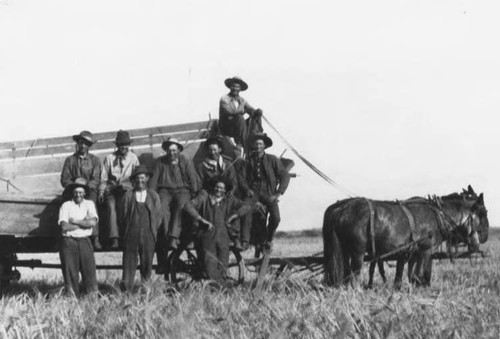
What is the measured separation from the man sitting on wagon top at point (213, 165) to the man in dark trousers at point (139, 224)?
1.01m

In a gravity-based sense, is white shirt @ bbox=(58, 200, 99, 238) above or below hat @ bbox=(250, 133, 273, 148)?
below

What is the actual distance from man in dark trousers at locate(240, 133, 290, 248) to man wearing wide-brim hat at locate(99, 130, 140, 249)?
1586mm

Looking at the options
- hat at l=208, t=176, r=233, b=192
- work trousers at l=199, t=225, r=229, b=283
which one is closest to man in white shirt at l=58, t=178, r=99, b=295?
work trousers at l=199, t=225, r=229, b=283

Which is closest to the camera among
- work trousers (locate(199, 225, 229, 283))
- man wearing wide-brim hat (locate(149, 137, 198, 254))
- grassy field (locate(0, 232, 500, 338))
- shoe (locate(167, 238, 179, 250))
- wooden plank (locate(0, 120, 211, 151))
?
grassy field (locate(0, 232, 500, 338))

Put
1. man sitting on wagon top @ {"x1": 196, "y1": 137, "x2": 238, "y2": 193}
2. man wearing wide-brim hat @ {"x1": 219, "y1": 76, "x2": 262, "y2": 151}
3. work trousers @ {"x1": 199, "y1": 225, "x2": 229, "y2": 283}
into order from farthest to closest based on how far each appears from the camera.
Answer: man wearing wide-brim hat @ {"x1": 219, "y1": 76, "x2": 262, "y2": 151} → man sitting on wagon top @ {"x1": 196, "y1": 137, "x2": 238, "y2": 193} → work trousers @ {"x1": 199, "y1": 225, "x2": 229, "y2": 283}

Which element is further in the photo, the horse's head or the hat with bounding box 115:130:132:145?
the horse's head

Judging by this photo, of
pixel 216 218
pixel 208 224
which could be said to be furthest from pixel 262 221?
pixel 208 224

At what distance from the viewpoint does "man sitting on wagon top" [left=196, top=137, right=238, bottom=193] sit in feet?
30.6

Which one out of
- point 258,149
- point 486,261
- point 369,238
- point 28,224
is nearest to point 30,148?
point 28,224

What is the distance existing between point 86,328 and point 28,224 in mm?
3771

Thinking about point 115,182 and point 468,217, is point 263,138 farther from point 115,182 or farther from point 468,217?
point 468,217

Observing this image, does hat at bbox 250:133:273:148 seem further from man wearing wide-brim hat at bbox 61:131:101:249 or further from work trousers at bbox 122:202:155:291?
man wearing wide-brim hat at bbox 61:131:101:249

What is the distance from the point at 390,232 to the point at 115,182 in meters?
3.80

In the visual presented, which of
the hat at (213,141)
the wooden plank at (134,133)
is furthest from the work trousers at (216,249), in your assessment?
the wooden plank at (134,133)
